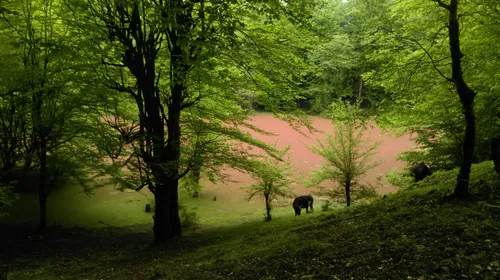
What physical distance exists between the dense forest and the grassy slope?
70mm

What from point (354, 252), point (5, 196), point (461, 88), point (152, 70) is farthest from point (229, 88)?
point (5, 196)

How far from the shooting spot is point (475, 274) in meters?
3.08

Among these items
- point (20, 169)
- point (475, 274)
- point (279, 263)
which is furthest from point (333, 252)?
point (20, 169)

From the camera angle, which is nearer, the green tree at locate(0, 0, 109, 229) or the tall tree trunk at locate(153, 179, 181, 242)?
the green tree at locate(0, 0, 109, 229)

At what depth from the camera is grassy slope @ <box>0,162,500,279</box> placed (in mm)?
3533

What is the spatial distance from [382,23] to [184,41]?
3.60 metres

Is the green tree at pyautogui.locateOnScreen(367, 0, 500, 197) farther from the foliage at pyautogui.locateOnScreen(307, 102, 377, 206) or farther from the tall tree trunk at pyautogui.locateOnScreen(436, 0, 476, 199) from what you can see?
the foliage at pyautogui.locateOnScreen(307, 102, 377, 206)

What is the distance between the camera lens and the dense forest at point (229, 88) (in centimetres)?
527

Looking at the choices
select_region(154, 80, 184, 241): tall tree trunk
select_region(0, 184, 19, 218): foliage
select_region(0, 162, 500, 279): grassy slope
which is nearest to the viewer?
select_region(0, 162, 500, 279): grassy slope

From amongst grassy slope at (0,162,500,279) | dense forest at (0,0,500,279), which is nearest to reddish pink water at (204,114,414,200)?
dense forest at (0,0,500,279)

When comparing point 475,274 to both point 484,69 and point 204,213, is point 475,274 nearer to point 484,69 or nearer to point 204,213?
point 484,69

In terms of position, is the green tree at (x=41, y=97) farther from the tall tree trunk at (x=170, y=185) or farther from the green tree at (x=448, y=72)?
the green tree at (x=448, y=72)

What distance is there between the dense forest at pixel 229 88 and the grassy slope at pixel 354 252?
7cm

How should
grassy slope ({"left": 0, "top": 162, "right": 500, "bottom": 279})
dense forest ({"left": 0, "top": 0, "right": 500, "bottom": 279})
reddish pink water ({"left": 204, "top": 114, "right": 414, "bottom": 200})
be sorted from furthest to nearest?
reddish pink water ({"left": 204, "top": 114, "right": 414, "bottom": 200}) → dense forest ({"left": 0, "top": 0, "right": 500, "bottom": 279}) → grassy slope ({"left": 0, "top": 162, "right": 500, "bottom": 279})
